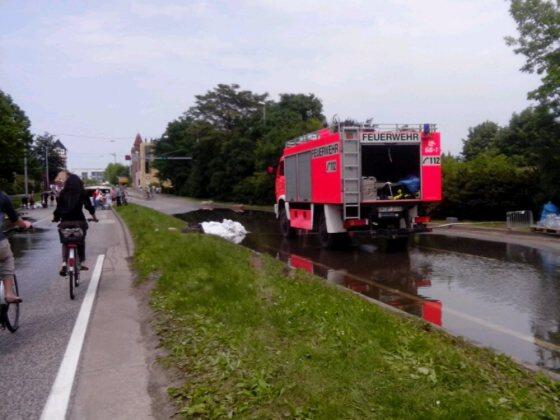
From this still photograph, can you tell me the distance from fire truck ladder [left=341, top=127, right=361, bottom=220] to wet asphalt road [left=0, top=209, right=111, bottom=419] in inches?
234

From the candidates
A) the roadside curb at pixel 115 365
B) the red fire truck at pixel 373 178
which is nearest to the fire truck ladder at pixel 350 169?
the red fire truck at pixel 373 178

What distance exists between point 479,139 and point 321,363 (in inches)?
2261

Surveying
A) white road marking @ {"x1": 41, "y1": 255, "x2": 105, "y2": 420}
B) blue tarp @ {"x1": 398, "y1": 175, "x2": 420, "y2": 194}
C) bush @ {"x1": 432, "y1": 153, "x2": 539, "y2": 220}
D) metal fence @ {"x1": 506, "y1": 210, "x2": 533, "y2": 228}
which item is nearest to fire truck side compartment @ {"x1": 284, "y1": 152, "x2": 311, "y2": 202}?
blue tarp @ {"x1": 398, "y1": 175, "x2": 420, "y2": 194}

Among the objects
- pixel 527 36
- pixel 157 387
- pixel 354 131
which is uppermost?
pixel 527 36

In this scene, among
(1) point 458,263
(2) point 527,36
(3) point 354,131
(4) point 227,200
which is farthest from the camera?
(4) point 227,200

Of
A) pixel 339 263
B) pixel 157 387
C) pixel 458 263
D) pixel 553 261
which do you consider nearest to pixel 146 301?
pixel 157 387

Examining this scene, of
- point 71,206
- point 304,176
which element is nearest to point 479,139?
point 304,176

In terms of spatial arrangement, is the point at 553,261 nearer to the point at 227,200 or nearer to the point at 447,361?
the point at 447,361

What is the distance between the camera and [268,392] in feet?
13.9

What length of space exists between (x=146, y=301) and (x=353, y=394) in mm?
4697

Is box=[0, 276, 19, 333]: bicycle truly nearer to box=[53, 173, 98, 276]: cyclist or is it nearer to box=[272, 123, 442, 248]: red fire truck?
box=[53, 173, 98, 276]: cyclist

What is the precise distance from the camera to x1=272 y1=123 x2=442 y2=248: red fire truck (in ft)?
45.1

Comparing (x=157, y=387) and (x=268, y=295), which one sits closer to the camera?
(x=157, y=387)

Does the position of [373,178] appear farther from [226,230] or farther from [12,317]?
[12,317]
